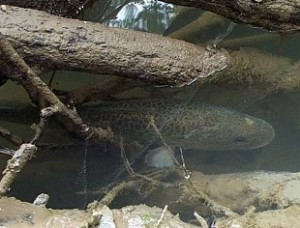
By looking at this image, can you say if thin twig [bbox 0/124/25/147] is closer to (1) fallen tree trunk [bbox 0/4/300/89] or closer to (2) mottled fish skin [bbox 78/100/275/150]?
(1) fallen tree trunk [bbox 0/4/300/89]

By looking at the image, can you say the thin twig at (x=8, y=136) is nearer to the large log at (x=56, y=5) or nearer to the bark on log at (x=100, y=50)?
the bark on log at (x=100, y=50)

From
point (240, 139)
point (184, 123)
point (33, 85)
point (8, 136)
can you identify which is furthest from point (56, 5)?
point (240, 139)

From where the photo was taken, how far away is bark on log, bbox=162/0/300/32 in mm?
2771

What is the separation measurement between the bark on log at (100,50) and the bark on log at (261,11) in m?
0.30

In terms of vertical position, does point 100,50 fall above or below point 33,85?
above

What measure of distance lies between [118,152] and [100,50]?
0.91m

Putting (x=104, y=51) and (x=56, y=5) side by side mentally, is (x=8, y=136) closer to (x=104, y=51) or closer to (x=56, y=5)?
(x=104, y=51)

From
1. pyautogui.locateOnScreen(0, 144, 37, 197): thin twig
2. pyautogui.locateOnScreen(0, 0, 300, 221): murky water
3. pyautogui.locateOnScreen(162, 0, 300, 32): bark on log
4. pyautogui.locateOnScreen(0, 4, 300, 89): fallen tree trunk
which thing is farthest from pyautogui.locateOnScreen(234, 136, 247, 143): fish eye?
pyautogui.locateOnScreen(0, 144, 37, 197): thin twig

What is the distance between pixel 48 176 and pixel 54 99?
88 cm

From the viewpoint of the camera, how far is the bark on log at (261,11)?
2.77 m

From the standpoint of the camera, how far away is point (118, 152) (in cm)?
345

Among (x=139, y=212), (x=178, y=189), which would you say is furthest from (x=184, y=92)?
(x=139, y=212)

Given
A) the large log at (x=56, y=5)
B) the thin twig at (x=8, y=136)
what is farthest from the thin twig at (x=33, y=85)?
the large log at (x=56, y=5)

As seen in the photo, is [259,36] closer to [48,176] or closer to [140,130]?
[140,130]
